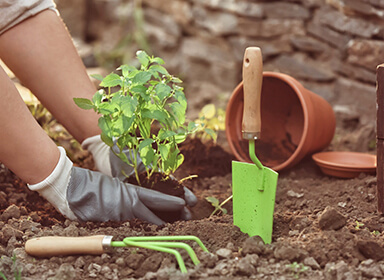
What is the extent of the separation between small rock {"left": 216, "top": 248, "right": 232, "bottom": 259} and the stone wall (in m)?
1.55

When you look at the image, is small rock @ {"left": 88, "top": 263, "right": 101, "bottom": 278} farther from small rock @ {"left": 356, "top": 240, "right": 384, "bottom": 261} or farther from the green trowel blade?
small rock @ {"left": 356, "top": 240, "right": 384, "bottom": 261}

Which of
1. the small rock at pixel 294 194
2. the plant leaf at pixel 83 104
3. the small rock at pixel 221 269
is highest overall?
the plant leaf at pixel 83 104

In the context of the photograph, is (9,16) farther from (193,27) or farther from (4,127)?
(193,27)

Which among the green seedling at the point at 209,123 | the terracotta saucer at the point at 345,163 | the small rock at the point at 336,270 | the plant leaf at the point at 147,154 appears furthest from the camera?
the green seedling at the point at 209,123

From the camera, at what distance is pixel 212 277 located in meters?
1.29

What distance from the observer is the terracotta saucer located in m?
2.01

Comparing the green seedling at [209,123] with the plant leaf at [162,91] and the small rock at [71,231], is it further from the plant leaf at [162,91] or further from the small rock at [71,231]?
the small rock at [71,231]

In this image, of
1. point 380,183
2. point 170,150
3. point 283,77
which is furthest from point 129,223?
point 283,77

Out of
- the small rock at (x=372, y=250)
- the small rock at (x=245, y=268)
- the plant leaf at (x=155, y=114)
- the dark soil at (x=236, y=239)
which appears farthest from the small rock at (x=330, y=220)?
Answer: the plant leaf at (x=155, y=114)

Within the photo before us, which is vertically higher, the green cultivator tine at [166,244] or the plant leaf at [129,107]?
the plant leaf at [129,107]

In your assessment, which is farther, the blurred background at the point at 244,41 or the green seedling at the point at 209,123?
the blurred background at the point at 244,41

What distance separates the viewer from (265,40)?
3.22 meters

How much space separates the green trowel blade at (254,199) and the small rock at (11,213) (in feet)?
2.15

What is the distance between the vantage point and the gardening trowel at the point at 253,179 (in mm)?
1464
